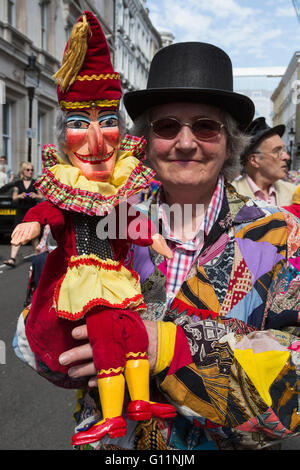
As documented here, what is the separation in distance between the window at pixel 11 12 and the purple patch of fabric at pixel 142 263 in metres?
18.5

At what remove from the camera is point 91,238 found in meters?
1.46

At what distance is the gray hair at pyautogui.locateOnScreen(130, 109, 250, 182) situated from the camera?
6.09 feet

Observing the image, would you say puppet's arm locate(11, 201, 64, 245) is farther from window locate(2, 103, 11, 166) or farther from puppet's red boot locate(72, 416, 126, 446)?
window locate(2, 103, 11, 166)

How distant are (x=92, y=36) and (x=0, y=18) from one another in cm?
1705

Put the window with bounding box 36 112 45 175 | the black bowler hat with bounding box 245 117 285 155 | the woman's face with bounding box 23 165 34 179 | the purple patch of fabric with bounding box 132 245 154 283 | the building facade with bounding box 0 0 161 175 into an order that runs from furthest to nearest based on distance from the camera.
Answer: the window with bounding box 36 112 45 175 → the building facade with bounding box 0 0 161 175 → the woman's face with bounding box 23 165 34 179 → the black bowler hat with bounding box 245 117 285 155 → the purple patch of fabric with bounding box 132 245 154 283

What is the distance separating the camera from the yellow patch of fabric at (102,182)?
1473 mm

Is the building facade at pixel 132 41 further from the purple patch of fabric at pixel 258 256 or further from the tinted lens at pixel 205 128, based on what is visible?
the purple patch of fabric at pixel 258 256

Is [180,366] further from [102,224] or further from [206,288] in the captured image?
[102,224]

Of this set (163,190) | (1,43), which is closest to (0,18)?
(1,43)

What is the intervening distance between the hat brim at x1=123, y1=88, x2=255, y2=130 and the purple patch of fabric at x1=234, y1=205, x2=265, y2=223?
423 millimetres

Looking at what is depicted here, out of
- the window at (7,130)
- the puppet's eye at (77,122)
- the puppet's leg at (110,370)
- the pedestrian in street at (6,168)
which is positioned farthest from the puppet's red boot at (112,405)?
the window at (7,130)

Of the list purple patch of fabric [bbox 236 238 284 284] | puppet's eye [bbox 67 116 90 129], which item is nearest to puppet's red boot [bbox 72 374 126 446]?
purple patch of fabric [bbox 236 238 284 284]

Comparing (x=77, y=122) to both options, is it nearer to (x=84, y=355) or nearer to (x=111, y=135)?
(x=111, y=135)

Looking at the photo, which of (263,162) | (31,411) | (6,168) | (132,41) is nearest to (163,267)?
(31,411)
